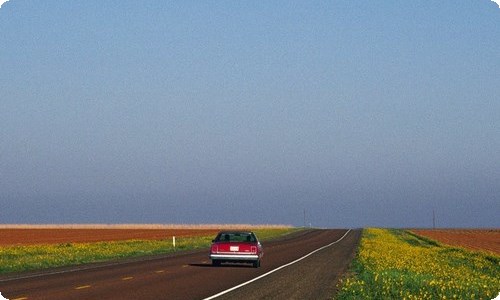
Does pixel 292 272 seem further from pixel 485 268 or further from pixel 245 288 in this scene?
pixel 485 268

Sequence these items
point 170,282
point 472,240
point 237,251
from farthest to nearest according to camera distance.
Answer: point 472,240, point 237,251, point 170,282

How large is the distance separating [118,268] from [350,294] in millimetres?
14703

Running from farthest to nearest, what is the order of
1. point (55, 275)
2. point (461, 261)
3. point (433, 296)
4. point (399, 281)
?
point (461, 261)
point (55, 275)
point (399, 281)
point (433, 296)

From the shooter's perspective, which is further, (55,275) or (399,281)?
(55,275)

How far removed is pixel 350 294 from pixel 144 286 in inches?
261

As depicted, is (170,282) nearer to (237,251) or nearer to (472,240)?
(237,251)

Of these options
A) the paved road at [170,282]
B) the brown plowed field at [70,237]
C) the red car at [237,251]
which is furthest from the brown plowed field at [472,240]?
the brown plowed field at [70,237]

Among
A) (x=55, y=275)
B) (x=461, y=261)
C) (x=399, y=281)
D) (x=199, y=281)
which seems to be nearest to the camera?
(x=399, y=281)

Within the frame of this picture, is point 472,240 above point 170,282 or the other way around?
the other way around

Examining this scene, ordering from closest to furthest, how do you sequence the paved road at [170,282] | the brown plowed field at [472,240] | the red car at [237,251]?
the paved road at [170,282], the red car at [237,251], the brown plowed field at [472,240]

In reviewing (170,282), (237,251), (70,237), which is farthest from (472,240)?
(170,282)

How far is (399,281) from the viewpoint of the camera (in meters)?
22.8

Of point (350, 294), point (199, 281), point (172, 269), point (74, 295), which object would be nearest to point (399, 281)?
point (350, 294)

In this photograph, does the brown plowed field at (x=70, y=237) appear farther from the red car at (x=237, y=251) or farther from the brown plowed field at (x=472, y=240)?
the red car at (x=237, y=251)
